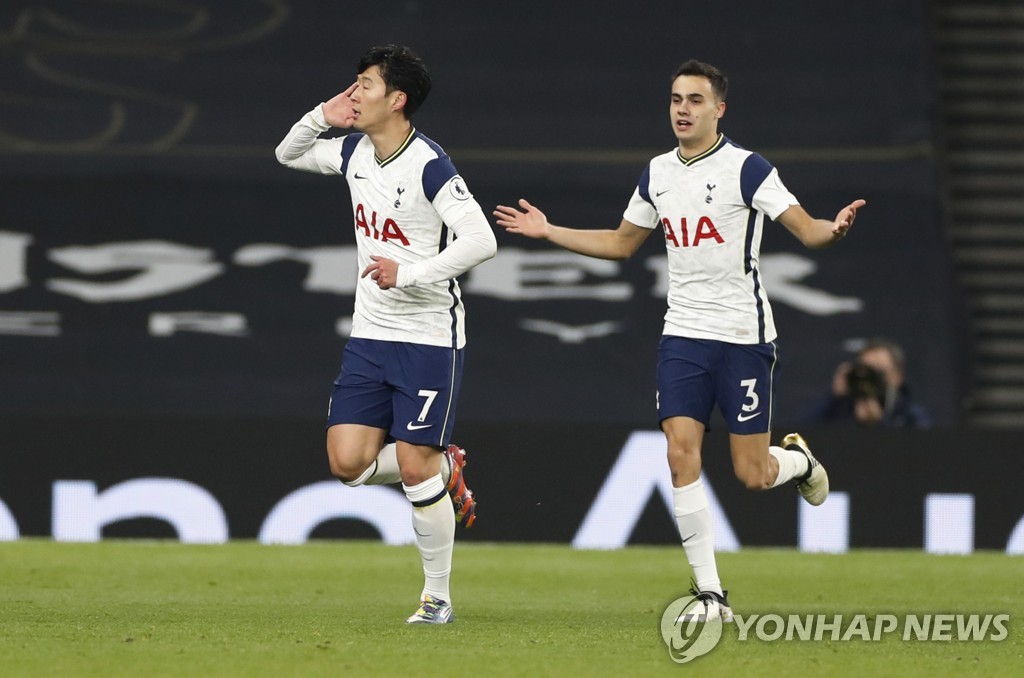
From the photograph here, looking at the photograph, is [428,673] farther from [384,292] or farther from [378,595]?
[378,595]

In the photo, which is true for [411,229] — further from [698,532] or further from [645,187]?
[698,532]

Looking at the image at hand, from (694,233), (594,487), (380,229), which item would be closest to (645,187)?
(694,233)

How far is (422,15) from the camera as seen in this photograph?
50.2 feet

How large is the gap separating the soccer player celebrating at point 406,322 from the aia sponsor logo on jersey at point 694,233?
80 cm

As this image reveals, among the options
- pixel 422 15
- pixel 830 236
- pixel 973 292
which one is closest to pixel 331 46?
pixel 422 15

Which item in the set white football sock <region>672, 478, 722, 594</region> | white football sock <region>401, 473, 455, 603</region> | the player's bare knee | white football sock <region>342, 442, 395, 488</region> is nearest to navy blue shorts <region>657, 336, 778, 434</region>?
white football sock <region>672, 478, 722, 594</region>

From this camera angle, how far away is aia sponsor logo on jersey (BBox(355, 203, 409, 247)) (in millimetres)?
6746

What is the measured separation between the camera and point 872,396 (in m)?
11.2

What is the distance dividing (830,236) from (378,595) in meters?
2.81

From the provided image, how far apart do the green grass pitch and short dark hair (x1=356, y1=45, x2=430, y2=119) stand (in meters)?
2.07

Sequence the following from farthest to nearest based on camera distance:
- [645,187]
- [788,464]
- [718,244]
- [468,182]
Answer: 1. [468,182]
2. [788,464]
3. [645,187]
4. [718,244]

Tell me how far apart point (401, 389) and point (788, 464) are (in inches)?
69.5

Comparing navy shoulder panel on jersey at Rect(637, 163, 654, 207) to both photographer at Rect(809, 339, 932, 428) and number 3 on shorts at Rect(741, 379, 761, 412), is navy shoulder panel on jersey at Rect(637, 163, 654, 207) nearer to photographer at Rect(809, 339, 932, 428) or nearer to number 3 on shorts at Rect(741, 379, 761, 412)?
number 3 on shorts at Rect(741, 379, 761, 412)

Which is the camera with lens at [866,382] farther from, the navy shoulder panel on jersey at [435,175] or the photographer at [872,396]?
the navy shoulder panel on jersey at [435,175]
